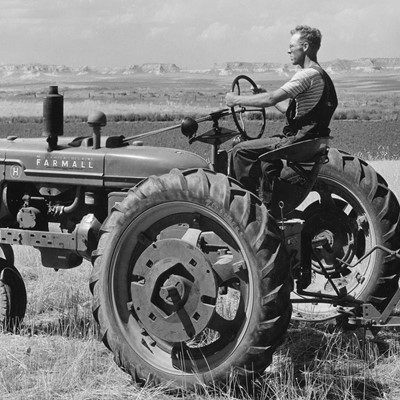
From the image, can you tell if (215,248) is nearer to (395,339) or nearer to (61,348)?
(61,348)

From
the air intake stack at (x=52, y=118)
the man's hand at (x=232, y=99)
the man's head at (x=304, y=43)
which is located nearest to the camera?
the man's hand at (x=232, y=99)

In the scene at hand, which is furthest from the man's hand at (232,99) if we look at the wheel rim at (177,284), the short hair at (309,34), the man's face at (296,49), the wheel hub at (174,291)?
the wheel hub at (174,291)

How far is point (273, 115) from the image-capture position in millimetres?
52844

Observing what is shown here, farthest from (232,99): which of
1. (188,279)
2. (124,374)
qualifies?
(124,374)

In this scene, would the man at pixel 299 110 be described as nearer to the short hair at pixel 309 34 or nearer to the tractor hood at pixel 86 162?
the short hair at pixel 309 34

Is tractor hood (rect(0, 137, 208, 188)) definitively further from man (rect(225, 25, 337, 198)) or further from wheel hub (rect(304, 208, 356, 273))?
wheel hub (rect(304, 208, 356, 273))

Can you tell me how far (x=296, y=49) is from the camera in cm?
520

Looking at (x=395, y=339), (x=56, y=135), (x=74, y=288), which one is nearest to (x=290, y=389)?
(x=395, y=339)

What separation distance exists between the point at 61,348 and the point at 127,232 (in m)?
1.27

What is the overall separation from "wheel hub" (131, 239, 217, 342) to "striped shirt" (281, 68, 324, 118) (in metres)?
1.26

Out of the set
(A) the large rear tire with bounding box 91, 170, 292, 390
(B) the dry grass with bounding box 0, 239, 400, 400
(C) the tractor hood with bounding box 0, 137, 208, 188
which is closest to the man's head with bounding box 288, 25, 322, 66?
(C) the tractor hood with bounding box 0, 137, 208, 188

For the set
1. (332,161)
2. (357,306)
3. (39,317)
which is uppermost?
(332,161)

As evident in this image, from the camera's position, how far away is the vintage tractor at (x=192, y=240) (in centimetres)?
430

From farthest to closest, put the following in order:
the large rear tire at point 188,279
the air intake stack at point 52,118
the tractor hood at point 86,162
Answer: the air intake stack at point 52,118
the tractor hood at point 86,162
the large rear tire at point 188,279
